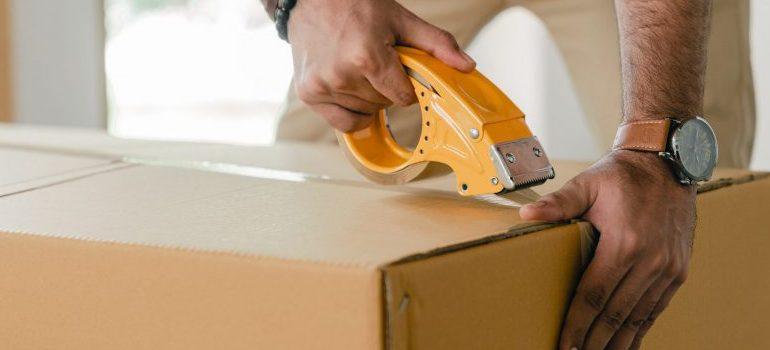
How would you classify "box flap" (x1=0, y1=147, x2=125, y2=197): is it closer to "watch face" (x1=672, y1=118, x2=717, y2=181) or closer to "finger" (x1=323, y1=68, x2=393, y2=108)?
"finger" (x1=323, y1=68, x2=393, y2=108)

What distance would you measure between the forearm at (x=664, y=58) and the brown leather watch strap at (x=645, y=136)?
0.5 inches

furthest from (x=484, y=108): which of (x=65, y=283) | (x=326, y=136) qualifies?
(x=326, y=136)

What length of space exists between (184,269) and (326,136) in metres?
0.90

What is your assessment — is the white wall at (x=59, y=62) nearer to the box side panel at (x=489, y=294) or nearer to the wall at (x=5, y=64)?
the wall at (x=5, y=64)

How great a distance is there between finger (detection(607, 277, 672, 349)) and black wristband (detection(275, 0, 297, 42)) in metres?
0.42

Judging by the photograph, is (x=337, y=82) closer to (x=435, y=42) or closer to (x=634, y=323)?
(x=435, y=42)

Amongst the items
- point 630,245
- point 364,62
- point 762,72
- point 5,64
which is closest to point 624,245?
point 630,245

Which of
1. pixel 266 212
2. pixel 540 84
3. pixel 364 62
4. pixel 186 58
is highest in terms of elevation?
pixel 364 62

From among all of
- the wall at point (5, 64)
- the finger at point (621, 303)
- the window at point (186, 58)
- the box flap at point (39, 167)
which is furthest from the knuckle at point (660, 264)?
the window at point (186, 58)

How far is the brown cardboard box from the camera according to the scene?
1.74ft

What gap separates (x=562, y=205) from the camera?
2.19ft

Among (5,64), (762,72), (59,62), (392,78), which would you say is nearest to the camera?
(392,78)

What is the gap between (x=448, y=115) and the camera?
2.32 feet

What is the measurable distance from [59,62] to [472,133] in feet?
8.33
